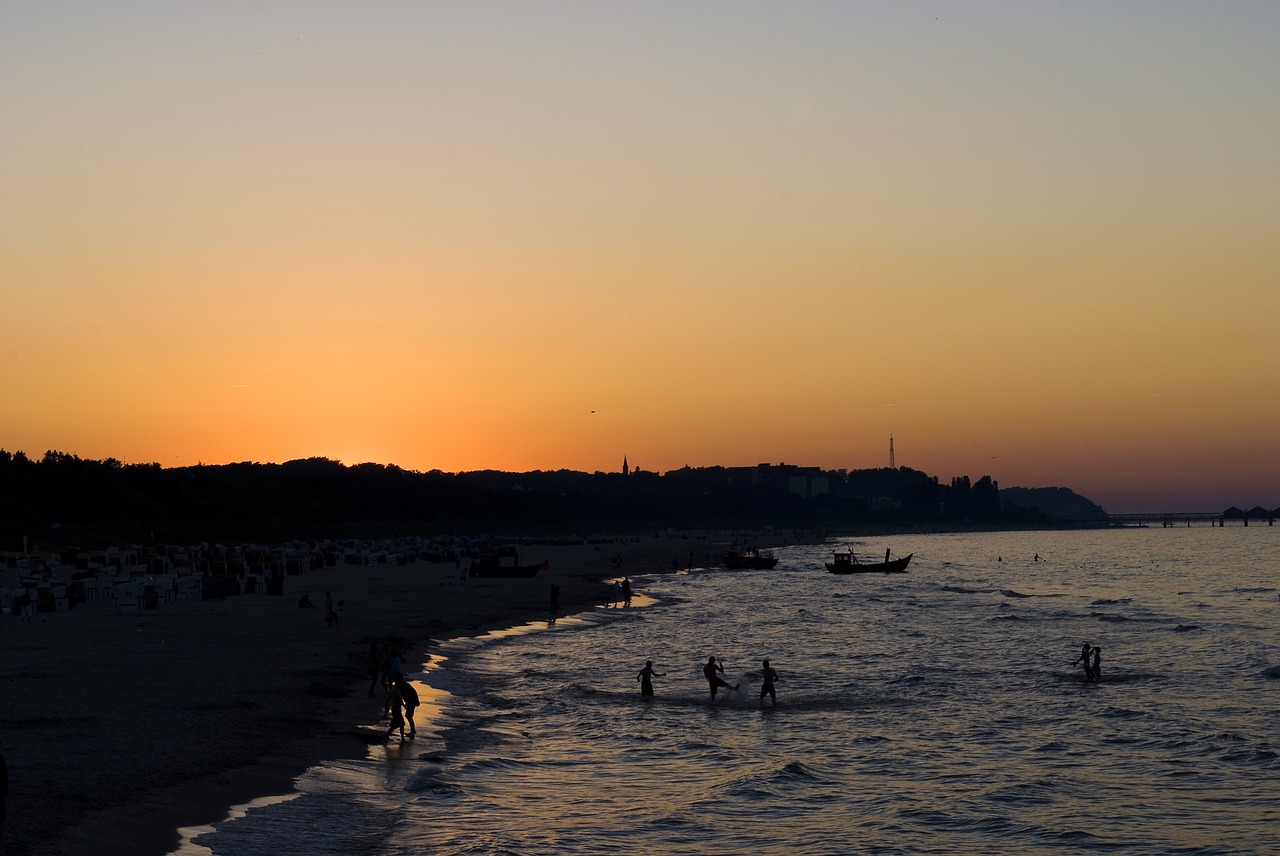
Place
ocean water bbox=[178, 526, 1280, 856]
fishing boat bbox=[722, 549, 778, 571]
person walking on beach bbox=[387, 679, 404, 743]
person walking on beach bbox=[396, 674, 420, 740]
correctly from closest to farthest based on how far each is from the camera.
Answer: ocean water bbox=[178, 526, 1280, 856], person walking on beach bbox=[387, 679, 404, 743], person walking on beach bbox=[396, 674, 420, 740], fishing boat bbox=[722, 549, 778, 571]

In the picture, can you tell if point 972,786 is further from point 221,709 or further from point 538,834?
point 221,709

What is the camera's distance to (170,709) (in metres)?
23.8

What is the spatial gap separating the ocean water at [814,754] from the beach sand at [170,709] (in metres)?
1.05

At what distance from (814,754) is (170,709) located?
42.6ft

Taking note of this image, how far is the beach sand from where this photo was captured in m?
16.0

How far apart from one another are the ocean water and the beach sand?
3.44 ft

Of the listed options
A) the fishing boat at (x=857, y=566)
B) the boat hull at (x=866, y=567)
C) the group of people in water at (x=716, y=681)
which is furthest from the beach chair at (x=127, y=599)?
the boat hull at (x=866, y=567)

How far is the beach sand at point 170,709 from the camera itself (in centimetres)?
1599

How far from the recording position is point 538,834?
17.8 metres

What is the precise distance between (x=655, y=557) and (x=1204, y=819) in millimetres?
122296

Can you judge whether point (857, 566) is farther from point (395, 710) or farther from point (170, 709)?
point (170, 709)

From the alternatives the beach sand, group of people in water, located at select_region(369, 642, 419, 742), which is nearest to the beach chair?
the beach sand

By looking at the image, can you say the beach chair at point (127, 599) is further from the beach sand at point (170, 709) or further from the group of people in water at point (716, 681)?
the group of people in water at point (716, 681)

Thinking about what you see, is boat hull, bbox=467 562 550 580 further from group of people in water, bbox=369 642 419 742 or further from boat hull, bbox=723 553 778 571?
group of people in water, bbox=369 642 419 742
